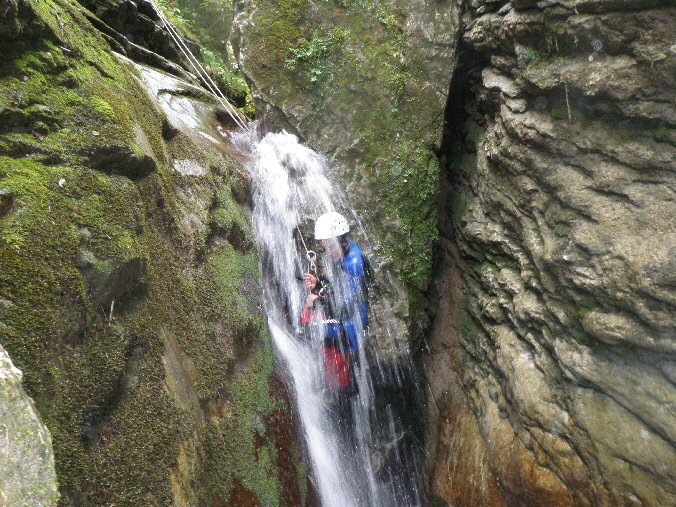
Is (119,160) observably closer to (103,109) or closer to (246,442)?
(103,109)

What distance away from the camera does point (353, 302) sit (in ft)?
17.6

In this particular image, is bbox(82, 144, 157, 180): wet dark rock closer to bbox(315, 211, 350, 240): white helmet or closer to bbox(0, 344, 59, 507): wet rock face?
bbox(0, 344, 59, 507): wet rock face

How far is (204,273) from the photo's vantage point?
395cm

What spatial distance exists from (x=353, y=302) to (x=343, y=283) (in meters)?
0.25

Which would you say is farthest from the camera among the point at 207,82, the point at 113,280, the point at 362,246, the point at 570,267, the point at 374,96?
the point at 207,82

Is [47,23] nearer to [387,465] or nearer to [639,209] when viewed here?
[639,209]

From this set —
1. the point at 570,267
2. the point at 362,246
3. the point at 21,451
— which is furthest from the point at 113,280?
the point at 570,267

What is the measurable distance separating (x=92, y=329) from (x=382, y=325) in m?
3.92

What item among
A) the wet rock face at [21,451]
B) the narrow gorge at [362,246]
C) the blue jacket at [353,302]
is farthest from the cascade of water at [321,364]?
the wet rock face at [21,451]

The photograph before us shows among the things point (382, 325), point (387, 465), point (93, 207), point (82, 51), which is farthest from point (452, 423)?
A: point (82, 51)

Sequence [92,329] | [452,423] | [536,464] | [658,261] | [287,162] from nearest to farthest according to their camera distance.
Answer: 1. [92,329]
2. [658,261]
3. [536,464]
4. [452,423]
5. [287,162]

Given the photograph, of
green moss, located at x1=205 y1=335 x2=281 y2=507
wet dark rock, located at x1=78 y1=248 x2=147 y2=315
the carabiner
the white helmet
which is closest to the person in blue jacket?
the white helmet

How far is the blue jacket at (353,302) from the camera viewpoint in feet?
16.8

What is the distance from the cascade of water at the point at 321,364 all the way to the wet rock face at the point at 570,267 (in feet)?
2.16
